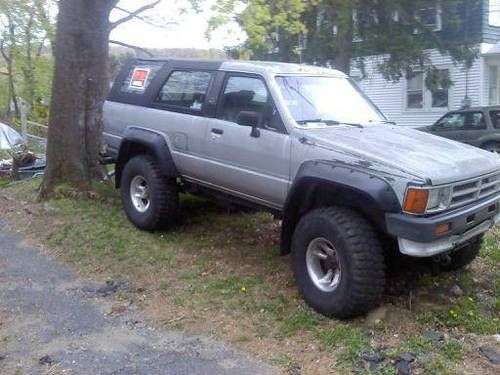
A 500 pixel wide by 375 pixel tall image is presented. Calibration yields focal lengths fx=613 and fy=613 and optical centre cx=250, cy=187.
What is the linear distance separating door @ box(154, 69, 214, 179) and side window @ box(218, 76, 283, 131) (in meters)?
0.28

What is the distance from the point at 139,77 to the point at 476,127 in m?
9.82

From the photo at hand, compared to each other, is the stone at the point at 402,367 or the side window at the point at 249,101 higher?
the side window at the point at 249,101

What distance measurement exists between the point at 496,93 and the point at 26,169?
15567mm

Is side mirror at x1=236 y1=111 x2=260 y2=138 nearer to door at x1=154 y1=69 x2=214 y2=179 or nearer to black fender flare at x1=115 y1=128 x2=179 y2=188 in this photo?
door at x1=154 y1=69 x2=214 y2=179

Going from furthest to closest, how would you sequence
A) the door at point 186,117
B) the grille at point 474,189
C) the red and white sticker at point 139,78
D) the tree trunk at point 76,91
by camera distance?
the tree trunk at point 76,91, the red and white sticker at point 139,78, the door at point 186,117, the grille at point 474,189

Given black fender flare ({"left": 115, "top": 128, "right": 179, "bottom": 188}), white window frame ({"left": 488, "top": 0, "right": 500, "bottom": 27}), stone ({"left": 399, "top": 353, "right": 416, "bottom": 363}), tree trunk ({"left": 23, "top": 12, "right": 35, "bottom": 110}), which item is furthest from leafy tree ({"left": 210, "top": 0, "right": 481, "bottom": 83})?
tree trunk ({"left": 23, "top": 12, "right": 35, "bottom": 110})

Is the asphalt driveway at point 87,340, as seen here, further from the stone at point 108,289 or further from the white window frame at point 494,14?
the white window frame at point 494,14

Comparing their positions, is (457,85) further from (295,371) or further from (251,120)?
(295,371)

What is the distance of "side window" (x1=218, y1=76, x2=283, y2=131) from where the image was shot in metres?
5.32

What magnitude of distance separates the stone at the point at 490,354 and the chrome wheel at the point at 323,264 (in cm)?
110

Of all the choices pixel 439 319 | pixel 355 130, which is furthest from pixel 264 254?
pixel 439 319

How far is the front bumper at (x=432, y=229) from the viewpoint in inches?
163

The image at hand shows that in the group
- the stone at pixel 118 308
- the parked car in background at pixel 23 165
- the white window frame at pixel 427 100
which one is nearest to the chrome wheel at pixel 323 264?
the stone at pixel 118 308

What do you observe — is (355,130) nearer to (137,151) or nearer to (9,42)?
(137,151)
